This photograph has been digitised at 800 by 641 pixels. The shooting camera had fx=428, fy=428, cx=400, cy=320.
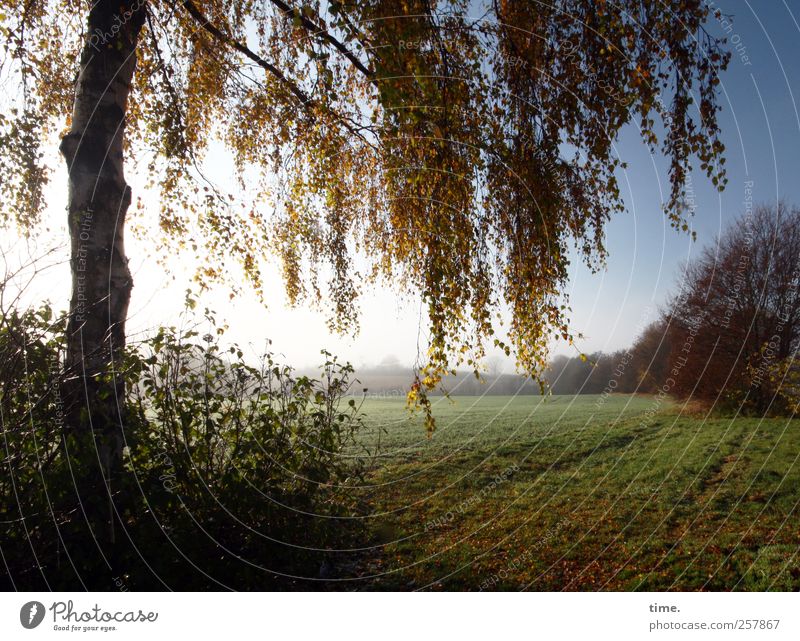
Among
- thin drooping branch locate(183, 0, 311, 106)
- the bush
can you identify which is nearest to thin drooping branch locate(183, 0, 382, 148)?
thin drooping branch locate(183, 0, 311, 106)

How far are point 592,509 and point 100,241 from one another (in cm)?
613

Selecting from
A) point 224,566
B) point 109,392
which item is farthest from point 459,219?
point 224,566

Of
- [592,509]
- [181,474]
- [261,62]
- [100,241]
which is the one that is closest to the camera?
[181,474]

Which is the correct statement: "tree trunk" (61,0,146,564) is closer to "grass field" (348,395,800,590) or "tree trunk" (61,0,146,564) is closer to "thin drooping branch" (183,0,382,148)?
"thin drooping branch" (183,0,382,148)

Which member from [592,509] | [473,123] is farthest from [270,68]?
[592,509]

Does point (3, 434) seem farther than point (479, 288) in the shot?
No

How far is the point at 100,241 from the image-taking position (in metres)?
3.55

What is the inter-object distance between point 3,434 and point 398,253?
315cm

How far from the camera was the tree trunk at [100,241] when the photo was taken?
3.12m

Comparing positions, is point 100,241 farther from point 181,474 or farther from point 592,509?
point 592,509

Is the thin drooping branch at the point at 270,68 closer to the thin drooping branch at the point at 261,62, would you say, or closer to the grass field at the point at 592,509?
the thin drooping branch at the point at 261,62

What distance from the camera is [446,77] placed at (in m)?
3.44

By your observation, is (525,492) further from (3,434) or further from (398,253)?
(3,434)

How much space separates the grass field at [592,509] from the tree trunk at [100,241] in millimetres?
2335
